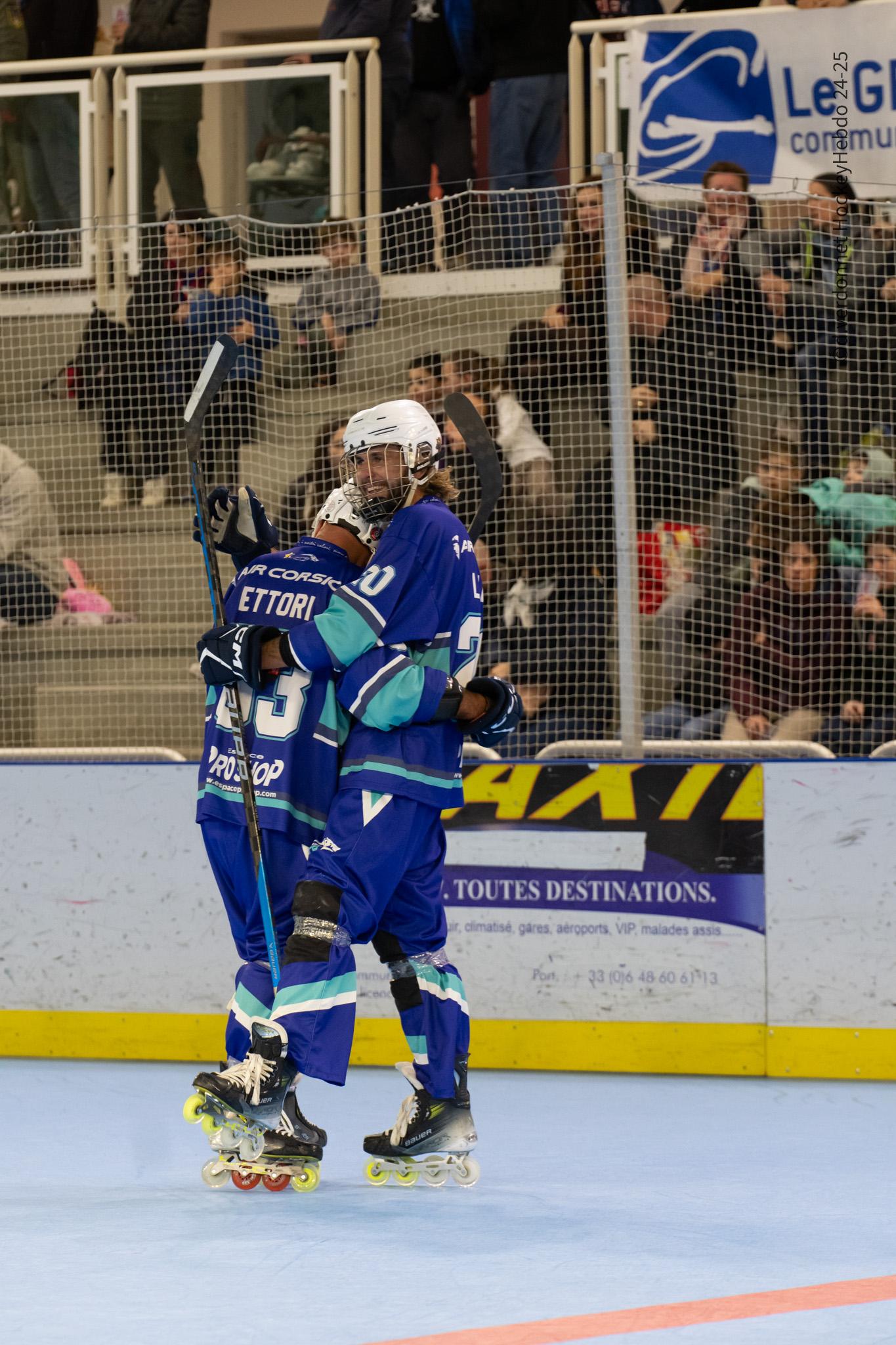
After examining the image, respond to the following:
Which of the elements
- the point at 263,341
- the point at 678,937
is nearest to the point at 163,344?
the point at 263,341

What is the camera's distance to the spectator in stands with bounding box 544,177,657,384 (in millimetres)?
5730

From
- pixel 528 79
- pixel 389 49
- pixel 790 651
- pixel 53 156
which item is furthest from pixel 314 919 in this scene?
pixel 53 156

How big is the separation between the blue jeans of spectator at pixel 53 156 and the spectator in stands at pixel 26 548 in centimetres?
288

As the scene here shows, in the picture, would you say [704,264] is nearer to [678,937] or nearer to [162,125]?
[678,937]

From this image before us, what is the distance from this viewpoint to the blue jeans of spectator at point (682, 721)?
223 inches

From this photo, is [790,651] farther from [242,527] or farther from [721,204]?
[242,527]

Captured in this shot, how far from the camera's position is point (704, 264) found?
589cm

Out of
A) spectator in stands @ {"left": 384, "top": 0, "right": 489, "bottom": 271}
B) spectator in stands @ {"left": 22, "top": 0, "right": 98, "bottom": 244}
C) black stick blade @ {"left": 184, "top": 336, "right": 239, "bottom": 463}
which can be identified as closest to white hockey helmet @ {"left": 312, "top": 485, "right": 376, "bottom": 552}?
black stick blade @ {"left": 184, "top": 336, "right": 239, "bottom": 463}

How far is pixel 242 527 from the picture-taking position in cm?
420

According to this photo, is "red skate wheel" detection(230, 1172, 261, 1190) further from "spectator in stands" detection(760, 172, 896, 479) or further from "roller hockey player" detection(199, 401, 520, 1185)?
"spectator in stands" detection(760, 172, 896, 479)

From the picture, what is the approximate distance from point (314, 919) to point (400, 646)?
0.63 m

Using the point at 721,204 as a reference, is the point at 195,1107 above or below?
below

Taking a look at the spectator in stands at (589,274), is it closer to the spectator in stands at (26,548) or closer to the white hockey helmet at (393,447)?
the white hockey helmet at (393,447)

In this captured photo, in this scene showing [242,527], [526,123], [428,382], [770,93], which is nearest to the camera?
[242,527]
